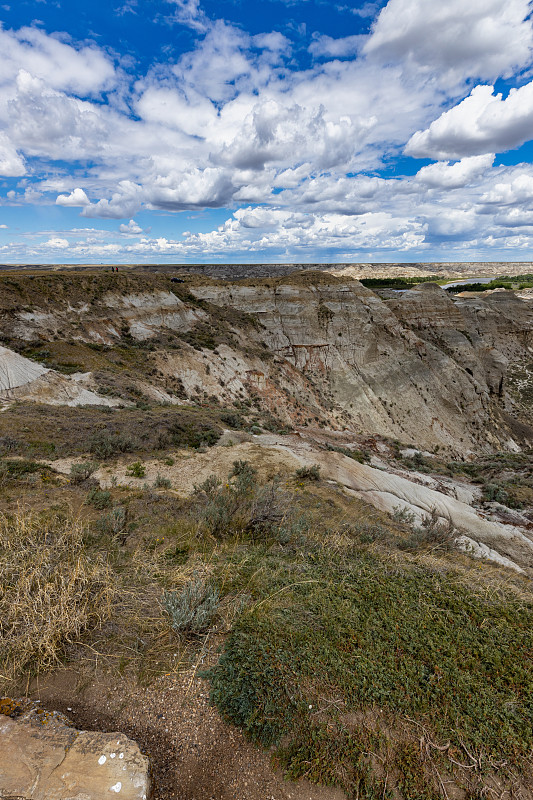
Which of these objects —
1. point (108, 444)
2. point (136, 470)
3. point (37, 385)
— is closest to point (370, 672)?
point (136, 470)

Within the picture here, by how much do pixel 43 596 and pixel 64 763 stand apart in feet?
5.35

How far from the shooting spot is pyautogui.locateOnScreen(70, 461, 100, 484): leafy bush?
29.6ft

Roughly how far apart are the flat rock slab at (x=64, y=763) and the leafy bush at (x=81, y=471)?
6866 millimetres

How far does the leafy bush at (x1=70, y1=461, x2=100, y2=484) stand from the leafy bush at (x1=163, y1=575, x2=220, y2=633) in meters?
5.93

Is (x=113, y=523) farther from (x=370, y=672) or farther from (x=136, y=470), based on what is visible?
(x=370, y=672)

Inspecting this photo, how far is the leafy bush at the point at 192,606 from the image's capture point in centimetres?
377

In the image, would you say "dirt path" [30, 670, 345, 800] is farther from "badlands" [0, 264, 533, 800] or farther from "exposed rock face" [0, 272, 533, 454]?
"exposed rock face" [0, 272, 533, 454]

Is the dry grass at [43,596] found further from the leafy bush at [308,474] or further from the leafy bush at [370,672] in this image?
the leafy bush at [308,474]

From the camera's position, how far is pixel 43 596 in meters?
3.72

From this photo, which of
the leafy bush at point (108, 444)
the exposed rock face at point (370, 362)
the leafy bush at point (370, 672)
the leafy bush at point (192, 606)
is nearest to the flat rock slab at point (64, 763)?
the leafy bush at point (370, 672)

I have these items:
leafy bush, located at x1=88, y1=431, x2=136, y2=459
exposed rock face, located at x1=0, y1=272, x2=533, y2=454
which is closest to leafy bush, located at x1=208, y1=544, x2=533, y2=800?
leafy bush, located at x1=88, y1=431, x2=136, y2=459

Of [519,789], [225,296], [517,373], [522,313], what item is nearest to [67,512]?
[519,789]

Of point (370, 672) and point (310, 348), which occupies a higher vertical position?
point (370, 672)

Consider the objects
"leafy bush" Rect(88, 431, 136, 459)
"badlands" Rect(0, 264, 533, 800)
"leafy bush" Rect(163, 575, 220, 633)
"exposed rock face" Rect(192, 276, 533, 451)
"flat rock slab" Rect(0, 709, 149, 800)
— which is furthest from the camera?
"exposed rock face" Rect(192, 276, 533, 451)
